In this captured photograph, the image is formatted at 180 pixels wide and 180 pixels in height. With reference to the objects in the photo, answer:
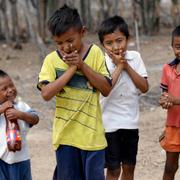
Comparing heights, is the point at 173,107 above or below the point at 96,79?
below

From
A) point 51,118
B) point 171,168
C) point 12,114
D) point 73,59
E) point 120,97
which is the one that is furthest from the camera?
point 51,118

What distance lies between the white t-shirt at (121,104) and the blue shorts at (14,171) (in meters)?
0.63

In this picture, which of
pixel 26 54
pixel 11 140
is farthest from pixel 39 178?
pixel 26 54

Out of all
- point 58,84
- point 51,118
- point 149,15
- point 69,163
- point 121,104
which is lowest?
point 51,118

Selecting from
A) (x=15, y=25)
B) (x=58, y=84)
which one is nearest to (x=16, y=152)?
(x=58, y=84)

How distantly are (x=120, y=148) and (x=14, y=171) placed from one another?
787 millimetres

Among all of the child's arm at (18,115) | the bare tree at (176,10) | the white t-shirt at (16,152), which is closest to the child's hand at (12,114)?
the child's arm at (18,115)

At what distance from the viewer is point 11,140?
3.75 m

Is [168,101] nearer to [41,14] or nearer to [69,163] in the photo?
[69,163]

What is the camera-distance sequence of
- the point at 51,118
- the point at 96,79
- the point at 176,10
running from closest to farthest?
the point at 96,79
the point at 51,118
the point at 176,10

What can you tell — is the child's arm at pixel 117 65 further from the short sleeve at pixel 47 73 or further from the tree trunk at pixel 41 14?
the tree trunk at pixel 41 14

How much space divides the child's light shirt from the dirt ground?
1.97 metres

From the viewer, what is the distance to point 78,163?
3.65 m

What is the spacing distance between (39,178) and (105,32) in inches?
83.3
